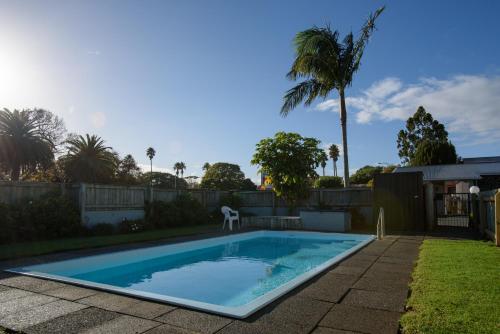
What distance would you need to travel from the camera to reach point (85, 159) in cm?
2158

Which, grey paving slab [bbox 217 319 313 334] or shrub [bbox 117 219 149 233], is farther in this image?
shrub [bbox 117 219 149 233]

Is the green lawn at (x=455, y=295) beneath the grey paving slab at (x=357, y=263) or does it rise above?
above

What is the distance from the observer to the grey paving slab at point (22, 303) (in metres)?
3.97

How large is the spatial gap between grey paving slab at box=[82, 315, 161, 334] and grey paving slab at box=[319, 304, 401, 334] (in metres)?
1.74

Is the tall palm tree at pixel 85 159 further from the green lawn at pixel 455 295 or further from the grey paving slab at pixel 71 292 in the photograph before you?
the green lawn at pixel 455 295

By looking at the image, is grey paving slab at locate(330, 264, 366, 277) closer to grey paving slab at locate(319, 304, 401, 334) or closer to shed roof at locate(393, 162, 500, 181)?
grey paving slab at locate(319, 304, 401, 334)

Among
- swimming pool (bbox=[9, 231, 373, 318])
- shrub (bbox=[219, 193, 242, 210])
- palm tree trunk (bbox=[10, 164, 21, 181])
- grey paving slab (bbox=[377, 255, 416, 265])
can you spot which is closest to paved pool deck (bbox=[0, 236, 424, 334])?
swimming pool (bbox=[9, 231, 373, 318])

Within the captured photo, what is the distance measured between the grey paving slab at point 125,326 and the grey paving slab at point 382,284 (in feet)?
9.51

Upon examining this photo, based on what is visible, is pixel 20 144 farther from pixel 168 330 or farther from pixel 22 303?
pixel 168 330

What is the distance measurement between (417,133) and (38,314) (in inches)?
1772

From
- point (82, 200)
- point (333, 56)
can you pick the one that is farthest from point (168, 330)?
point (333, 56)

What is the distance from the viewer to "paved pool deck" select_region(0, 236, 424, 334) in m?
3.39

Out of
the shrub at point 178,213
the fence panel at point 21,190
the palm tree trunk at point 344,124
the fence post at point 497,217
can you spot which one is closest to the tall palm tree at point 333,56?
the palm tree trunk at point 344,124

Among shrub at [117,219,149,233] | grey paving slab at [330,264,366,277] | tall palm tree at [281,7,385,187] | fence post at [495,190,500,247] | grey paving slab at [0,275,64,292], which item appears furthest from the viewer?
tall palm tree at [281,7,385,187]
